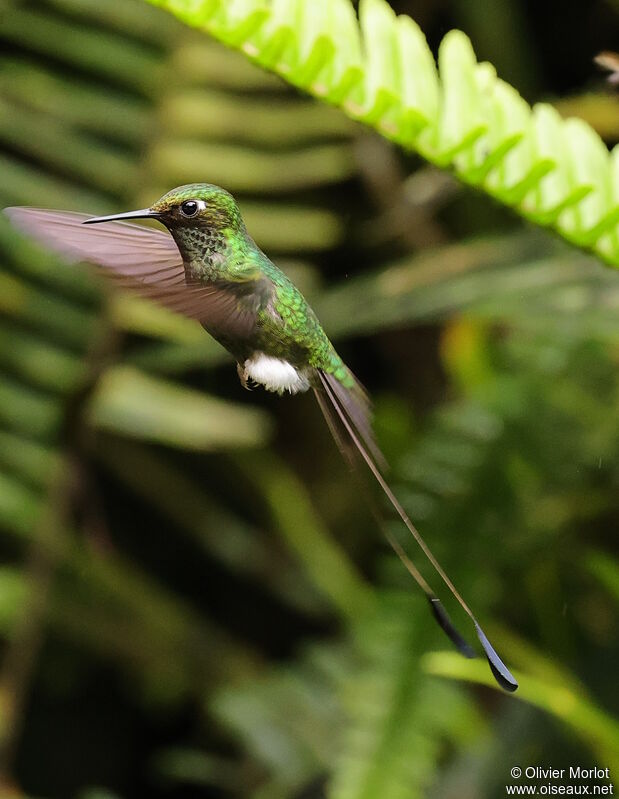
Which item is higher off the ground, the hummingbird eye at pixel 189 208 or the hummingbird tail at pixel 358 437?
the hummingbird eye at pixel 189 208

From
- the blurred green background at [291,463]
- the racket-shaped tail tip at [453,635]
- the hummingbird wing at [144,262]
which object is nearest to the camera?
the hummingbird wing at [144,262]

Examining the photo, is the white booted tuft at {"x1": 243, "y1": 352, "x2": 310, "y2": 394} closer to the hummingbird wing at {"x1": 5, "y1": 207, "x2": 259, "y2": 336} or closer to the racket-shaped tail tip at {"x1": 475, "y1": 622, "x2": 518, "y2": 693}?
the hummingbird wing at {"x1": 5, "y1": 207, "x2": 259, "y2": 336}

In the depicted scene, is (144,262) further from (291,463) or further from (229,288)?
(291,463)

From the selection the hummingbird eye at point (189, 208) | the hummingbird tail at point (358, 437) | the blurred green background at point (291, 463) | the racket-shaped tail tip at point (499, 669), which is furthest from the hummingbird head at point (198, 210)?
the blurred green background at point (291, 463)

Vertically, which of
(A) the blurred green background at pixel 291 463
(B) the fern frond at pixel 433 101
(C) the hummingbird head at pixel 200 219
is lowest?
(A) the blurred green background at pixel 291 463

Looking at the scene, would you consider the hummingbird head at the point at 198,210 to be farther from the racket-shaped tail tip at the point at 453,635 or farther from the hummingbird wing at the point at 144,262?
the racket-shaped tail tip at the point at 453,635

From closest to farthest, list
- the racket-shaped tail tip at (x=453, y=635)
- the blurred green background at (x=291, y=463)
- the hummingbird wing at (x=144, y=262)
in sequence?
1. the hummingbird wing at (x=144, y=262)
2. the racket-shaped tail tip at (x=453, y=635)
3. the blurred green background at (x=291, y=463)

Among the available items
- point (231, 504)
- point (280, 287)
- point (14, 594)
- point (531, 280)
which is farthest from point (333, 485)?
point (280, 287)

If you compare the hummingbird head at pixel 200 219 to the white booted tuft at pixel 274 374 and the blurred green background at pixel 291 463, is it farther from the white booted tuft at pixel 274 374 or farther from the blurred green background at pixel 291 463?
the blurred green background at pixel 291 463

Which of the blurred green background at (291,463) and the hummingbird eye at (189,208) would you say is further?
the blurred green background at (291,463)
